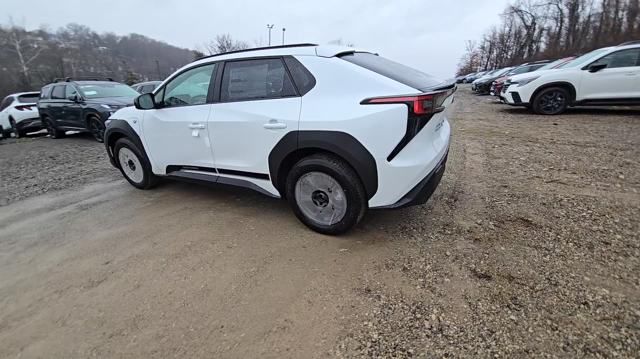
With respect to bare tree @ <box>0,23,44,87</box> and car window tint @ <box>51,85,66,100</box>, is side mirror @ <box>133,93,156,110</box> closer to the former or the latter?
car window tint @ <box>51,85,66,100</box>

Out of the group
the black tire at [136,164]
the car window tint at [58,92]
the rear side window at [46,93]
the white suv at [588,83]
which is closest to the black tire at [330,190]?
the black tire at [136,164]

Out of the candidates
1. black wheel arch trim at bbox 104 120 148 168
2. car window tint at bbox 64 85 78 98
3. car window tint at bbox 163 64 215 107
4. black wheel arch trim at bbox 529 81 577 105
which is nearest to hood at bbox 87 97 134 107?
car window tint at bbox 64 85 78 98

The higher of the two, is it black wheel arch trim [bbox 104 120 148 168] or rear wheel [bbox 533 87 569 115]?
rear wheel [bbox 533 87 569 115]

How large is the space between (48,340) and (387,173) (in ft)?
8.03

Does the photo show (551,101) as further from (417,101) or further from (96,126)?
(96,126)

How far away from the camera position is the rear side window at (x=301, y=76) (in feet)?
8.66

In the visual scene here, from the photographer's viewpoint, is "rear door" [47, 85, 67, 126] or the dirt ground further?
"rear door" [47, 85, 67, 126]

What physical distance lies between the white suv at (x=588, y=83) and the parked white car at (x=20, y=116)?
14.9 metres

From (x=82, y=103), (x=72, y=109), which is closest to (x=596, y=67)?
(x=82, y=103)

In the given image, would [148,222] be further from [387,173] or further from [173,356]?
[387,173]

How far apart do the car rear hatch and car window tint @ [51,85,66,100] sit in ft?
30.4

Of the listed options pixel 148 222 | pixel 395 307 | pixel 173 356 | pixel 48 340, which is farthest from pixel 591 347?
pixel 148 222

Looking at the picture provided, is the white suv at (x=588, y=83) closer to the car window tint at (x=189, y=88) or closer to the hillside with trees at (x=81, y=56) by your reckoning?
the car window tint at (x=189, y=88)

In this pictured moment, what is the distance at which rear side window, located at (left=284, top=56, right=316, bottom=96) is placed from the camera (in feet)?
8.66
